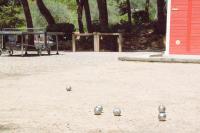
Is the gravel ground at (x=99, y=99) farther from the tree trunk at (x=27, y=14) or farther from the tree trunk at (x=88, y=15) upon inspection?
the tree trunk at (x=88, y=15)

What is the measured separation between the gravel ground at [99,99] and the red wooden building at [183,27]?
3.12 m

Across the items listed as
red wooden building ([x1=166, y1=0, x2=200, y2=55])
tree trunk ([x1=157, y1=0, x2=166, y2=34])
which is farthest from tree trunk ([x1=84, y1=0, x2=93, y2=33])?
red wooden building ([x1=166, y1=0, x2=200, y2=55])

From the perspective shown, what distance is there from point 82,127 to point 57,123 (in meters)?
0.36

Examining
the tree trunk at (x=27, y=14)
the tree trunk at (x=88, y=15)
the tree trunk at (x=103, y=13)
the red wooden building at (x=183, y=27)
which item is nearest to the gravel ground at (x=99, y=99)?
the red wooden building at (x=183, y=27)

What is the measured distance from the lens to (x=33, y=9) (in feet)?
177

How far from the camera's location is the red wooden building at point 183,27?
17359 millimetres

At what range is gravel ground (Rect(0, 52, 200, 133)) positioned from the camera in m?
6.07

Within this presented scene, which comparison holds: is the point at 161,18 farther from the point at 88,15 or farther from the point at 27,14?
the point at 27,14

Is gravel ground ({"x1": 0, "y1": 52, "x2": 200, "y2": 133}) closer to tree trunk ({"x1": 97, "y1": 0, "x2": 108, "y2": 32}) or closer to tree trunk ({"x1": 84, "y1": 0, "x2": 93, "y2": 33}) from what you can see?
tree trunk ({"x1": 97, "y1": 0, "x2": 108, "y2": 32})

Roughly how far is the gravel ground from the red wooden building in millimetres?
3120

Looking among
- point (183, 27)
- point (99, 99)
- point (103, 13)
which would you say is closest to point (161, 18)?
point (103, 13)

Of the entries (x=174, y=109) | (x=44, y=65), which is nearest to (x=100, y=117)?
(x=174, y=109)

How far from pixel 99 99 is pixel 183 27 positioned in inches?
382

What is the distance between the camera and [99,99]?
8.38m
